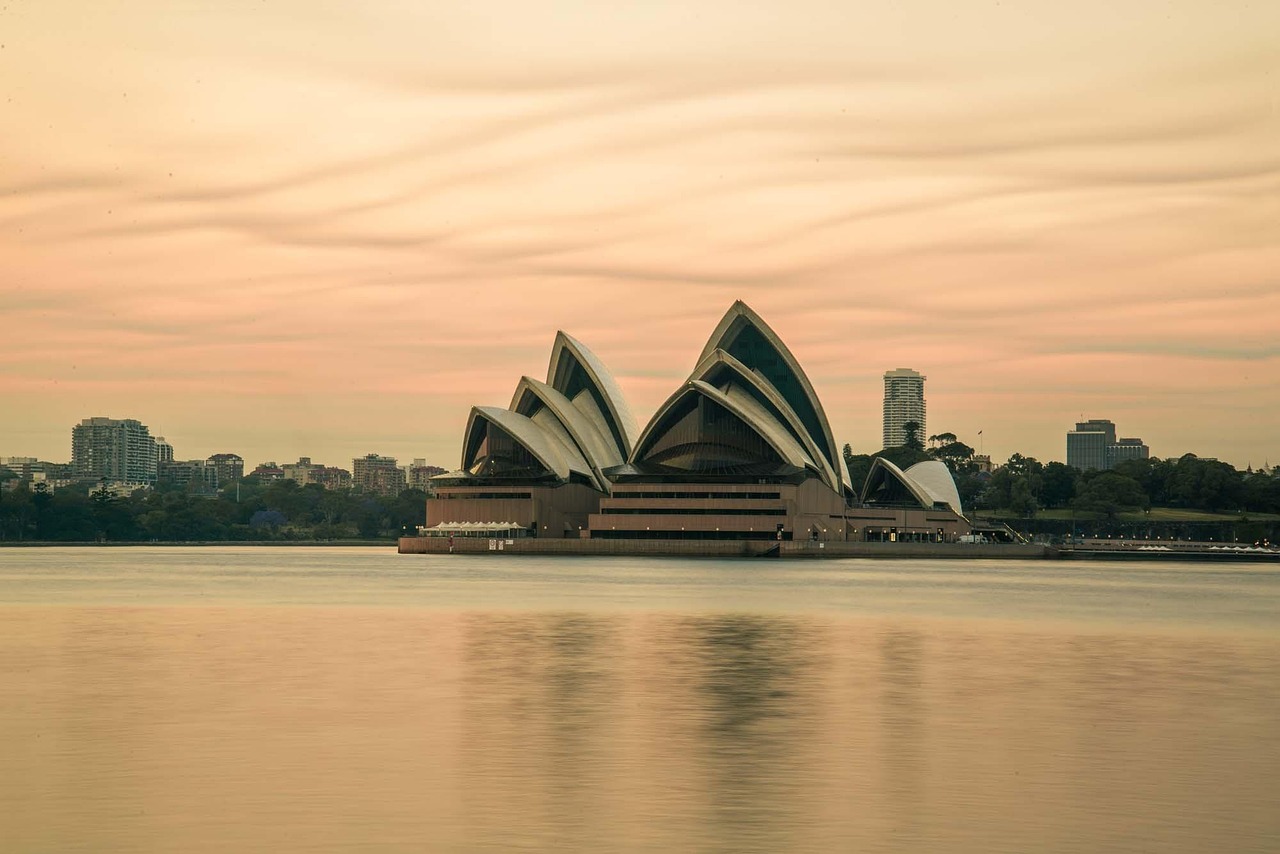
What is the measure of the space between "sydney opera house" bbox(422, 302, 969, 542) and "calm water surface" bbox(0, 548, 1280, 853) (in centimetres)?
6467

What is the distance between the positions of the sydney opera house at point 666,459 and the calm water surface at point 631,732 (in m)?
64.7

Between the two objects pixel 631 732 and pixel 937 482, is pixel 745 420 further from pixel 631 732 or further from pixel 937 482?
pixel 631 732

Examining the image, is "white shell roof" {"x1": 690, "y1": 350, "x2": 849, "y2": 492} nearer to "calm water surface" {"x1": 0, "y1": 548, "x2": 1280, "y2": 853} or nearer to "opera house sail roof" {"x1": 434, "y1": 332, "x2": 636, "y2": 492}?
"opera house sail roof" {"x1": 434, "y1": 332, "x2": 636, "y2": 492}

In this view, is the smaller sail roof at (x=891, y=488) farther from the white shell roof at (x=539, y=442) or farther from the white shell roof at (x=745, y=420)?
the white shell roof at (x=539, y=442)

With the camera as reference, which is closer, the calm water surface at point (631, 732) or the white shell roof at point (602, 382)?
the calm water surface at point (631, 732)

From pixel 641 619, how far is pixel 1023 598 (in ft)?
76.7

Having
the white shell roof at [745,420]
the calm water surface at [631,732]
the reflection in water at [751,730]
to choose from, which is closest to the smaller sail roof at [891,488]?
the white shell roof at [745,420]

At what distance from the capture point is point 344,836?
15211 millimetres

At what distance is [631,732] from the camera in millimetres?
22703

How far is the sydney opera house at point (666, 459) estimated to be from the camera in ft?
381

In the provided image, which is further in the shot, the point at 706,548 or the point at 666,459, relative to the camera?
the point at 666,459

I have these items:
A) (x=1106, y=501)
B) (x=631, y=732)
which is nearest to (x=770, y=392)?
(x=1106, y=501)

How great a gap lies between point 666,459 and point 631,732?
317 feet

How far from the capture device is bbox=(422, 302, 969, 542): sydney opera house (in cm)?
11612
